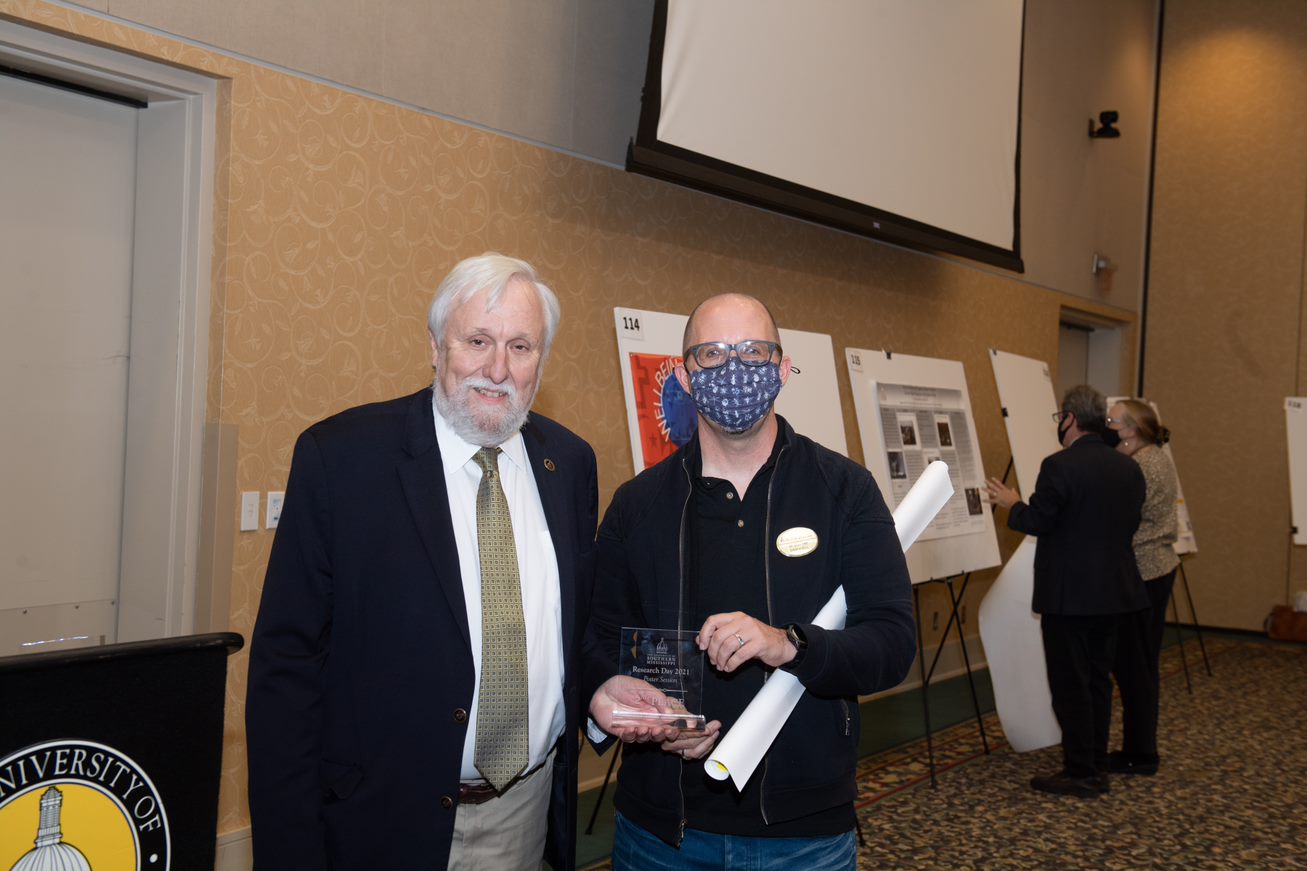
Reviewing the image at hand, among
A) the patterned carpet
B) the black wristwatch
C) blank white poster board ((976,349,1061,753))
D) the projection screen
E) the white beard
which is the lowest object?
the patterned carpet

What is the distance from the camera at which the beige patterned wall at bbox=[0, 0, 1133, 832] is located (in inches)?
120

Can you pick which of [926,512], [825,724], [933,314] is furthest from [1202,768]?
[825,724]

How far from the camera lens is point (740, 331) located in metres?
1.96

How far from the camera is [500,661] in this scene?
5.57 feet

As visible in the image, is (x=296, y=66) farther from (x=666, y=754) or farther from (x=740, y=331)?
(x=666, y=754)

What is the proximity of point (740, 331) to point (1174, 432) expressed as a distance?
8323mm

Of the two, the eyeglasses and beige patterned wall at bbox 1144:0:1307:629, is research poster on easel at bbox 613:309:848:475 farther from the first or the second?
beige patterned wall at bbox 1144:0:1307:629

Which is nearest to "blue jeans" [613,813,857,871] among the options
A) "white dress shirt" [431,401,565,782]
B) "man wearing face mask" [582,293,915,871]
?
"man wearing face mask" [582,293,915,871]

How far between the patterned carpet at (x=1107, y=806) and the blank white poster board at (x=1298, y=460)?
1269mm

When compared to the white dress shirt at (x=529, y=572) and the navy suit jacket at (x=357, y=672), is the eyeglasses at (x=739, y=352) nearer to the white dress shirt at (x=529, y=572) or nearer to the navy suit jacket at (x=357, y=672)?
the white dress shirt at (x=529, y=572)

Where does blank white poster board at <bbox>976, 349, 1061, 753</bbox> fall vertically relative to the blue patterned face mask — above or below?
below

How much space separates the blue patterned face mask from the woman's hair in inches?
155

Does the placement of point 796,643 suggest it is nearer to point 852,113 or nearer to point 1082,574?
point 1082,574

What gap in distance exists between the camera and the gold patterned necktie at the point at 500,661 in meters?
1.68
